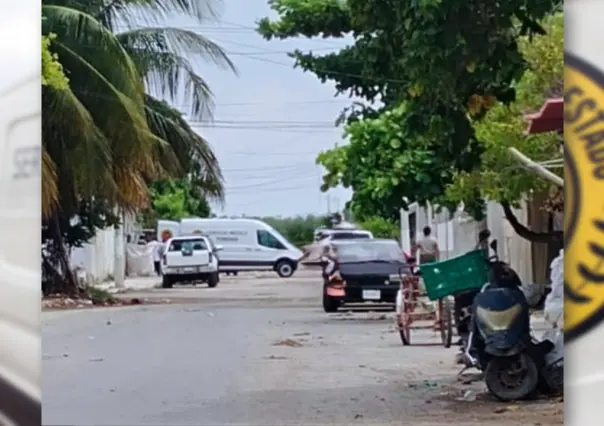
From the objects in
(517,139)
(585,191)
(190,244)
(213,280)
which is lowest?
(213,280)

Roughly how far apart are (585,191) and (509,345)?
314 cm

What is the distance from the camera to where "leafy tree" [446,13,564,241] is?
8.00 meters

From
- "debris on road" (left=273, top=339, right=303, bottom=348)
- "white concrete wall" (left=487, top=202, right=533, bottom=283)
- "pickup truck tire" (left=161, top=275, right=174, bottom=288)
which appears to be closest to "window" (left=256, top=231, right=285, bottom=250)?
"pickup truck tire" (left=161, top=275, right=174, bottom=288)

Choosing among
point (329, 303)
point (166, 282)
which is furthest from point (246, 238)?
point (329, 303)

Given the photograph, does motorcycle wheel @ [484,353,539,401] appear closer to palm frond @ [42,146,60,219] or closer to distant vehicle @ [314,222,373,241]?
distant vehicle @ [314,222,373,241]

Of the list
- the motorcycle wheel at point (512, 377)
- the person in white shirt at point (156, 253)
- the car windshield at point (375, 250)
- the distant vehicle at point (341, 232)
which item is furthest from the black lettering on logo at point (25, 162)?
the motorcycle wheel at point (512, 377)

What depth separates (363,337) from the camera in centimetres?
1107

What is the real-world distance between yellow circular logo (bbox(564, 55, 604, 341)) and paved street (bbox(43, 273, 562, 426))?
61.2 inches

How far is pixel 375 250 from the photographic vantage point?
8.93m

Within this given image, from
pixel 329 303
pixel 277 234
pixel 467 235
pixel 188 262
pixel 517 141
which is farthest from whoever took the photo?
pixel 329 303

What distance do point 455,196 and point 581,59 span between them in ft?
11.8

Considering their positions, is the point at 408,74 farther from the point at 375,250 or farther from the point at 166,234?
the point at 375,250

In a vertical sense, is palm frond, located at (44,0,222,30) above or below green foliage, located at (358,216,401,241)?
above

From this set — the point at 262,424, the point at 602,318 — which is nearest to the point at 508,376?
the point at 262,424
